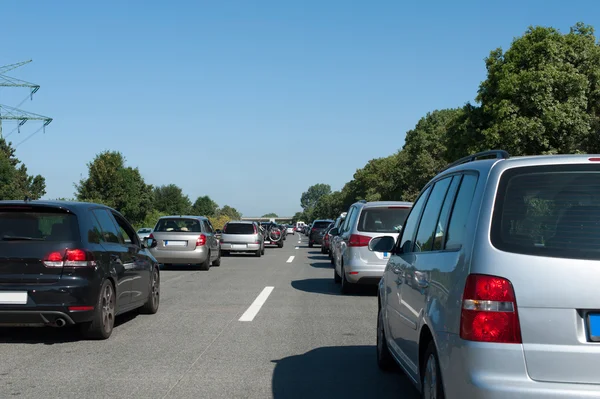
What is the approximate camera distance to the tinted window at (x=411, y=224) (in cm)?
627

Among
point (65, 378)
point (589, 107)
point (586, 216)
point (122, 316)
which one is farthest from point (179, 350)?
point (589, 107)

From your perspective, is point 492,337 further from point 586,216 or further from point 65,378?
point 65,378

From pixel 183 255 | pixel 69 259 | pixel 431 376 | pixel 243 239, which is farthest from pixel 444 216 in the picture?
pixel 243 239

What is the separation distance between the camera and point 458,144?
1743 inches

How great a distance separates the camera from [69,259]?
8586 mm

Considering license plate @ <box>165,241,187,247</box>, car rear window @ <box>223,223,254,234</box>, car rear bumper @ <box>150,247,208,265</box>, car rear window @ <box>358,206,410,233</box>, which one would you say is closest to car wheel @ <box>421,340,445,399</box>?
car rear window @ <box>358,206,410,233</box>

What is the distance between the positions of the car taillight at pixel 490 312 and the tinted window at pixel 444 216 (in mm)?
950

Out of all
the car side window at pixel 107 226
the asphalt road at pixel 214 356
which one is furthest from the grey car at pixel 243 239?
the car side window at pixel 107 226

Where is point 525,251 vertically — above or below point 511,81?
below

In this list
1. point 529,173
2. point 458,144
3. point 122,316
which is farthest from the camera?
point 458,144

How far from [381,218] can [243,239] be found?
17.5 m

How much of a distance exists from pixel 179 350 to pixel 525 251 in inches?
208

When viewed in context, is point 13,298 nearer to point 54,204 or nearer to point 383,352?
point 54,204

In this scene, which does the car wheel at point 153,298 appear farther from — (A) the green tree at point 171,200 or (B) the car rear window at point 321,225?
(A) the green tree at point 171,200
